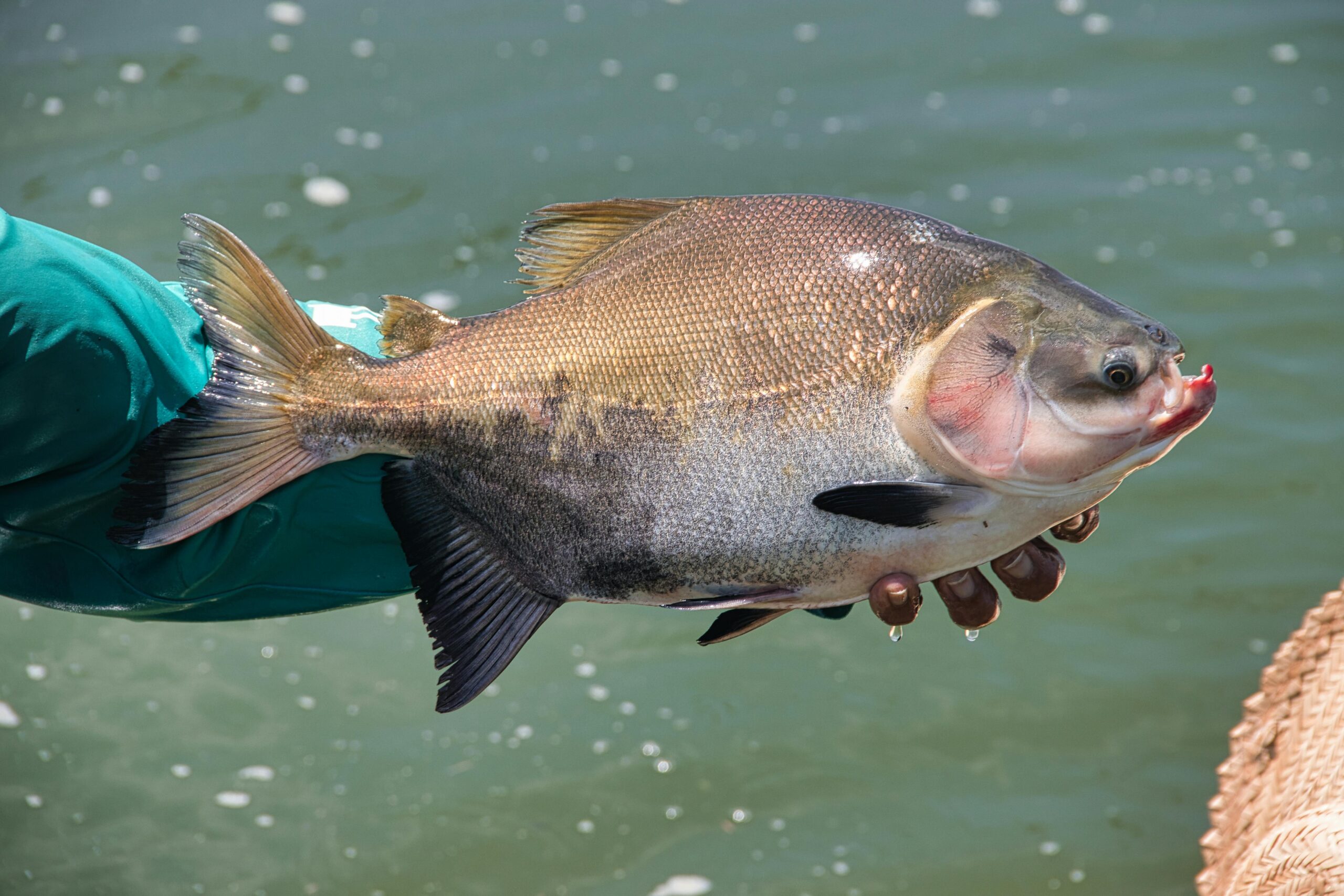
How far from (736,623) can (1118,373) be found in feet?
2.10

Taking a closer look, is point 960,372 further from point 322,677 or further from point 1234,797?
point 322,677

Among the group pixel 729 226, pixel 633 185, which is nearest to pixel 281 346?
pixel 729 226

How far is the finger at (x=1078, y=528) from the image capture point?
2158 mm

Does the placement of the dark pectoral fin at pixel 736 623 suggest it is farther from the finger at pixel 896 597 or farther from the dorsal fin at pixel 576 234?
the dorsal fin at pixel 576 234

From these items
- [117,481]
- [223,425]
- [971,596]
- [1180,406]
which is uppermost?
[1180,406]

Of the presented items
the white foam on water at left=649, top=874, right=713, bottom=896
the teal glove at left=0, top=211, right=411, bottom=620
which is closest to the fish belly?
the teal glove at left=0, top=211, right=411, bottom=620

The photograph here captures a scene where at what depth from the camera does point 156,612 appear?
7.41ft

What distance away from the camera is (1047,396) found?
1.67 meters

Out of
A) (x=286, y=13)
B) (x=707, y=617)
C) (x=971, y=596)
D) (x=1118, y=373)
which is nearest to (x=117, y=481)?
(x=971, y=596)

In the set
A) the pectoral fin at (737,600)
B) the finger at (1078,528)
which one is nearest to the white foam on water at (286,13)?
the finger at (1078,528)

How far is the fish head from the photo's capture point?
1646mm

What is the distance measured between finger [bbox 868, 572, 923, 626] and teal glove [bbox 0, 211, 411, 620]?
0.90 meters

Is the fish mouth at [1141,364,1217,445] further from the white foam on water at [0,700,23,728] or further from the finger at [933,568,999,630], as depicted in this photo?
the white foam on water at [0,700,23,728]

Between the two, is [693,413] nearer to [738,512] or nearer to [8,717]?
[738,512]
